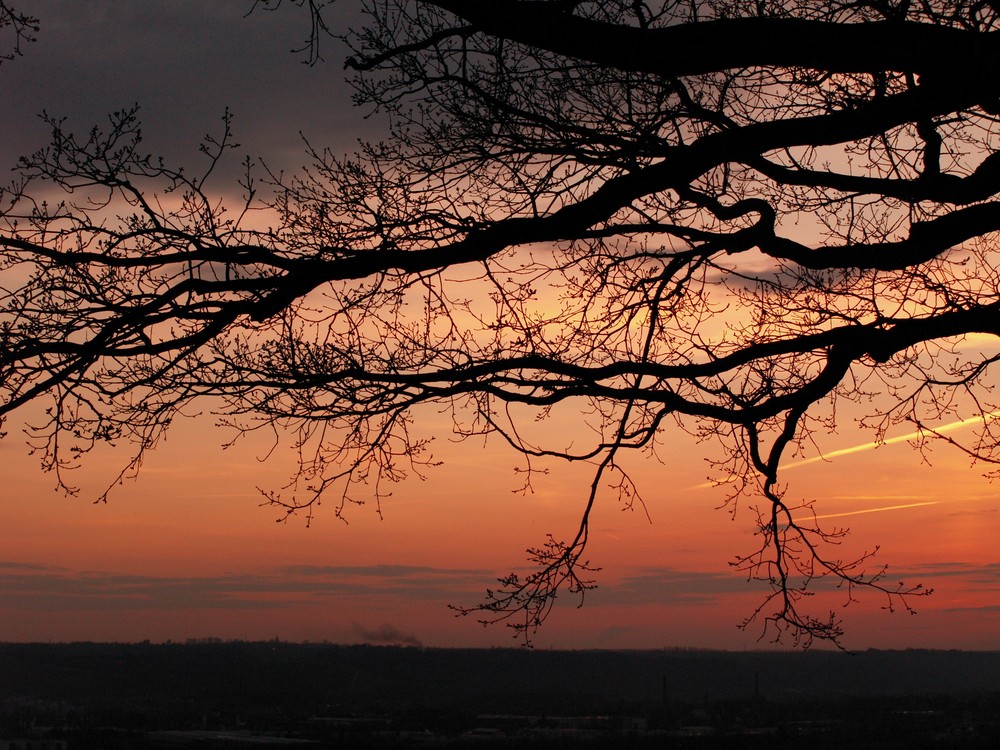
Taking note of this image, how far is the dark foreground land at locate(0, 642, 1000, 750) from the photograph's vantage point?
23188 mm

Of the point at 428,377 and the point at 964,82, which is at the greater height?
the point at 964,82

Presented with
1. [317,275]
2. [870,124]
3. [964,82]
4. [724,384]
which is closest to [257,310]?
[317,275]

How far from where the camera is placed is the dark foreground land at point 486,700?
23188 mm

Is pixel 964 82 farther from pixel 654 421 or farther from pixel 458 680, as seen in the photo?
pixel 458 680

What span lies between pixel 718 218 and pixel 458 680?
4020 centimetres

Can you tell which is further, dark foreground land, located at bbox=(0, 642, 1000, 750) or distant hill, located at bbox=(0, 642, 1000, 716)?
distant hill, located at bbox=(0, 642, 1000, 716)

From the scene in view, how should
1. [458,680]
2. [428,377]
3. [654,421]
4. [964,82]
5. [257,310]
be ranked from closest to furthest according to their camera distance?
1. [964,82]
2. [257,310]
3. [428,377]
4. [654,421]
5. [458,680]

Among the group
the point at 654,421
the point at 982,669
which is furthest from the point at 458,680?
the point at 654,421

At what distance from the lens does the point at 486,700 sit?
43.1m

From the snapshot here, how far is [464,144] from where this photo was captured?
9.14m

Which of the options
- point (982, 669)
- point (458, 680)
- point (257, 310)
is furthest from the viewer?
point (458, 680)

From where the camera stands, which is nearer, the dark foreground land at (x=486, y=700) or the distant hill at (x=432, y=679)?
the dark foreground land at (x=486, y=700)

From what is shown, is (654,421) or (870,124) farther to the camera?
(654,421)

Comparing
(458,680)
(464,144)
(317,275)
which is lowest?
(458,680)
